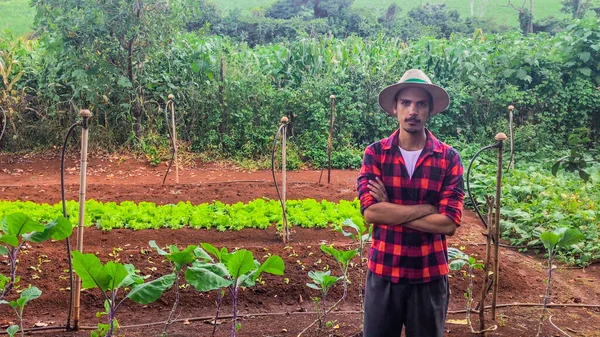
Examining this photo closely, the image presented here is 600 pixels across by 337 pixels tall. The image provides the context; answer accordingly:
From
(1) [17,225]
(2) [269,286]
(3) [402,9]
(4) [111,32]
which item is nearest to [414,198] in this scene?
(1) [17,225]

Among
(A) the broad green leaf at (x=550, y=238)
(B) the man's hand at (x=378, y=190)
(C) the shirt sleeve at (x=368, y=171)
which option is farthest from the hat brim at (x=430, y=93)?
(A) the broad green leaf at (x=550, y=238)

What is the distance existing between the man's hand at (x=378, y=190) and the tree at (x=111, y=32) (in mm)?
8206

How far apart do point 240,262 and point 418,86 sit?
127 cm

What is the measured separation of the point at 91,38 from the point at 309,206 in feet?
19.1

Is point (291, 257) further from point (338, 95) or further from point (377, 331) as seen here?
point (338, 95)

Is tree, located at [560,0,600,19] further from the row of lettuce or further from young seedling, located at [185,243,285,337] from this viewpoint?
young seedling, located at [185,243,285,337]

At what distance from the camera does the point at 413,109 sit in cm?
267

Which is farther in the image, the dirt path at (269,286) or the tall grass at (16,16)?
the tall grass at (16,16)

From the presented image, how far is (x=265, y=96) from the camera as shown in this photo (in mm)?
11094

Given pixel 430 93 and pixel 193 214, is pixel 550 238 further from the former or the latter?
pixel 193 214

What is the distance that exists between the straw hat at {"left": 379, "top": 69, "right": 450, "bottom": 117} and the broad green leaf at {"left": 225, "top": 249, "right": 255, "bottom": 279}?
1096 mm

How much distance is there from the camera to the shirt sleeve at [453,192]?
2.61 meters

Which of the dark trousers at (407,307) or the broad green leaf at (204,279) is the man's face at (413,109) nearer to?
the dark trousers at (407,307)

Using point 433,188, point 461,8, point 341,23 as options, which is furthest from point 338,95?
point 461,8
